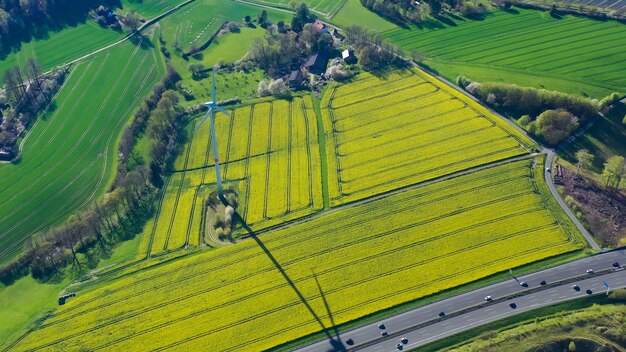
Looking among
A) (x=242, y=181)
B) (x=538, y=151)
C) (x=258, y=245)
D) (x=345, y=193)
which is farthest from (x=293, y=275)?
(x=538, y=151)

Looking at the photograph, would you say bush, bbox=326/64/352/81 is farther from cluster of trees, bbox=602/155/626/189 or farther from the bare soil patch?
cluster of trees, bbox=602/155/626/189

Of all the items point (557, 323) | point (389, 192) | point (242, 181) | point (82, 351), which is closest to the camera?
point (557, 323)

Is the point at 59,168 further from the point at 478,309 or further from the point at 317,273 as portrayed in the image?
the point at 478,309

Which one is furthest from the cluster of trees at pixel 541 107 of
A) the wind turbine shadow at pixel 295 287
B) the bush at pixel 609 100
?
the wind turbine shadow at pixel 295 287

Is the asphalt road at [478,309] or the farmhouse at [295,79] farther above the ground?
the farmhouse at [295,79]

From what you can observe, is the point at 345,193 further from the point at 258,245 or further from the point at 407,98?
the point at 407,98

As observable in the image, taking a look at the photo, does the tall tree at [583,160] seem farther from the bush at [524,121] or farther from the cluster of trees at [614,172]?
the bush at [524,121]

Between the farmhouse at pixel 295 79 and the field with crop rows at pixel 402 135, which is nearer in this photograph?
the field with crop rows at pixel 402 135
